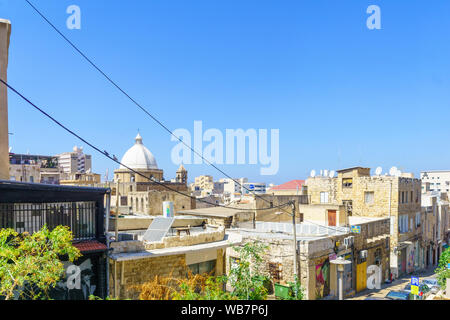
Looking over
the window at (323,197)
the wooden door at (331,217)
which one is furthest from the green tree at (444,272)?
the window at (323,197)

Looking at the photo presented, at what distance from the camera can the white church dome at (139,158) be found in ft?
166

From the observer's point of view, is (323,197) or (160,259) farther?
(323,197)

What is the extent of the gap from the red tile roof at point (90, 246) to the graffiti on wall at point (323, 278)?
35.4ft

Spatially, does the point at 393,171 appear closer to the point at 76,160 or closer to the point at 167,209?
the point at 167,209

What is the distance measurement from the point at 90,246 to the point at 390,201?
87.6 ft

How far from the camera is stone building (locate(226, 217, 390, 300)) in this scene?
15.7 m

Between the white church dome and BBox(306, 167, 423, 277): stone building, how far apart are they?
2738cm

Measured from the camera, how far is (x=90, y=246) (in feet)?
30.1

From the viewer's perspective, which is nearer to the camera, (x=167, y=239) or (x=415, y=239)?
(x=167, y=239)

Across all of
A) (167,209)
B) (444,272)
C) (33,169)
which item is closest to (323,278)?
(444,272)
